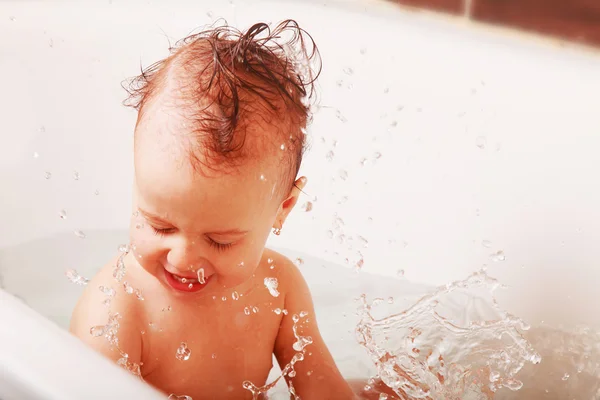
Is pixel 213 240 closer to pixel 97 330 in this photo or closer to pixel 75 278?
pixel 97 330

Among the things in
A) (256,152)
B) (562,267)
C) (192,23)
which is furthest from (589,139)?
(192,23)

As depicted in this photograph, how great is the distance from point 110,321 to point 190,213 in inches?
7.6

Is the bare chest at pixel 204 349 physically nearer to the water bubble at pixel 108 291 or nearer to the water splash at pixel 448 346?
the water bubble at pixel 108 291

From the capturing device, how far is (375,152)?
138 centimetres

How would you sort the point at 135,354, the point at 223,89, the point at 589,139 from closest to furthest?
the point at 223,89, the point at 135,354, the point at 589,139

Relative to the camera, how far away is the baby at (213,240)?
83cm

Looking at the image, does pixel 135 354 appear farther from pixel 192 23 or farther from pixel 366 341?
pixel 192 23

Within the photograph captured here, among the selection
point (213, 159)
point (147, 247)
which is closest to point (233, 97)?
point (213, 159)

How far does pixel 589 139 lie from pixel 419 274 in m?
0.35

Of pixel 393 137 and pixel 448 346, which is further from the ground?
pixel 393 137

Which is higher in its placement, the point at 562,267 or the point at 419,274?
the point at 562,267

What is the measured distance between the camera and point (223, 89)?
84 cm

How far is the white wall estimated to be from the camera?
4.02 ft

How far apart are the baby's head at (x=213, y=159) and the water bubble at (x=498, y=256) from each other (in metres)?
0.47
